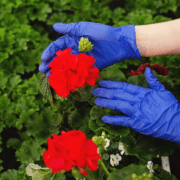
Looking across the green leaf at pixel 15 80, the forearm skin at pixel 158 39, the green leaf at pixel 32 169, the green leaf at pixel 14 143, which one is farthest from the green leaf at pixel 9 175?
the forearm skin at pixel 158 39

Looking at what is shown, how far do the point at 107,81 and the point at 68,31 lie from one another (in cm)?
42

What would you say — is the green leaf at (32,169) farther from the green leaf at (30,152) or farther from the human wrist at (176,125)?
the human wrist at (176,125)

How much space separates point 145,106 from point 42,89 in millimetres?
580

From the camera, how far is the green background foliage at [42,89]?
1.29m

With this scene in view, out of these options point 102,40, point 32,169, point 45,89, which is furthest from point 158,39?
point 32,169

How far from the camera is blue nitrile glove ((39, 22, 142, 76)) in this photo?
1.42 m

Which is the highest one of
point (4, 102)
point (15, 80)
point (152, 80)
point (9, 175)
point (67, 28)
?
point (67, 28)

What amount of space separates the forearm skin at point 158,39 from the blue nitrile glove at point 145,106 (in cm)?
38

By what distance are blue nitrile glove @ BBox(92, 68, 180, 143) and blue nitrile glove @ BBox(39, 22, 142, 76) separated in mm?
309

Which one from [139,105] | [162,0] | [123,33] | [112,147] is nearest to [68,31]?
[123,33]

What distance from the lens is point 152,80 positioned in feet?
4.12

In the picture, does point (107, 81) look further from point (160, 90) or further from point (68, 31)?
point (68, 31)

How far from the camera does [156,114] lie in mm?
1222

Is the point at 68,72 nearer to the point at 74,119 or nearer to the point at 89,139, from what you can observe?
the point at 89,139
